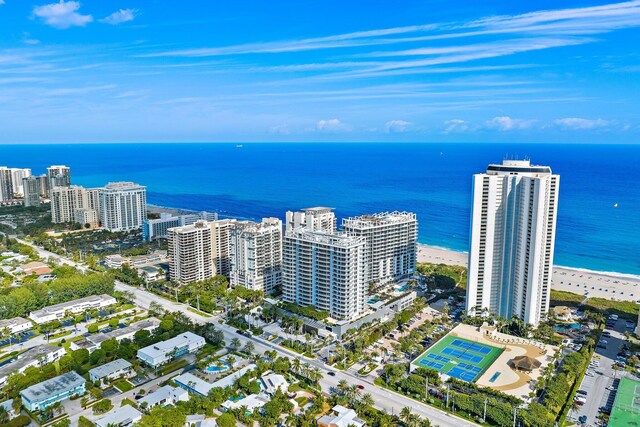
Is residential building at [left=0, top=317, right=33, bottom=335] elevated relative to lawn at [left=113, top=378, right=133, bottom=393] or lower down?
elevated

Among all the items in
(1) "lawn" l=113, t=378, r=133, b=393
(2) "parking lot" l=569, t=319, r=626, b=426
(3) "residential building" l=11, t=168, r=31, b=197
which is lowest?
(1) "lawn" l=113, t=378, r=133, b=393

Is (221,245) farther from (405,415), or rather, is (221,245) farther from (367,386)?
(405,415)

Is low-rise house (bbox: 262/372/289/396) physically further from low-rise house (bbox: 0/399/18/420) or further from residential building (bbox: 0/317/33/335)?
residential building (bbox: 0/317/33/335)

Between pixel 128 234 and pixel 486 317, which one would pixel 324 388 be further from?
pixel 128 234

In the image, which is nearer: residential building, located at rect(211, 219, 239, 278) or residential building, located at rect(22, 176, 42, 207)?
residential building, located at rect(211, 219, 239, 278)

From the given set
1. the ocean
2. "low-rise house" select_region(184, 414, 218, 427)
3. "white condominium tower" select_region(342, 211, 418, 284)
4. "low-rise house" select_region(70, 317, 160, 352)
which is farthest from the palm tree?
the ocean

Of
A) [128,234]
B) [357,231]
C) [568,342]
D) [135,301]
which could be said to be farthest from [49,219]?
[568,342]

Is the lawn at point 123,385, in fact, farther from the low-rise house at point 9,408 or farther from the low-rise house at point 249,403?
the low-rise house at point 249,403
